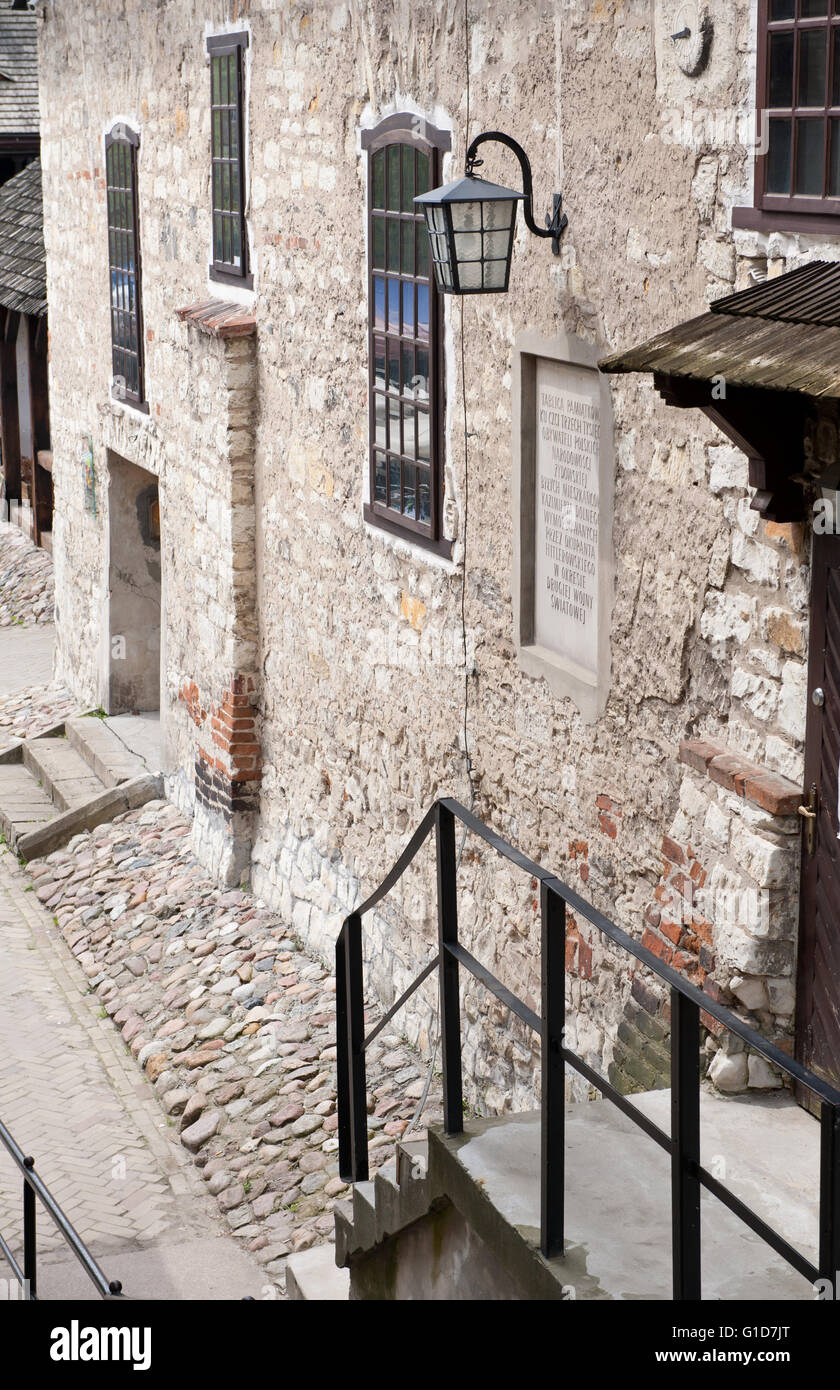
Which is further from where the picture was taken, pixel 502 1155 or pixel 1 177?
pixel 1 177

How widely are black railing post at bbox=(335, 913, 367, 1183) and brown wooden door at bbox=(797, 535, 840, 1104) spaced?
1.38 m

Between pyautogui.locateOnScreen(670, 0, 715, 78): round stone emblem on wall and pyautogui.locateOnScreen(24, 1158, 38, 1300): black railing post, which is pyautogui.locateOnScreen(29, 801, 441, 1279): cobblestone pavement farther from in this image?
pyautogui.locateOnScreen(670, 0, 715, 78): round stone emblem on wall

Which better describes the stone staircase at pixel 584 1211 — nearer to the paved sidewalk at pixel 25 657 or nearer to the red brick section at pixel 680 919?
the red brick section at pixel 680 919

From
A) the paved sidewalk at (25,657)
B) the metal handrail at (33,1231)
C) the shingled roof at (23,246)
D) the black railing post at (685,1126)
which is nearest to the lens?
the black railing post at (685,1126)

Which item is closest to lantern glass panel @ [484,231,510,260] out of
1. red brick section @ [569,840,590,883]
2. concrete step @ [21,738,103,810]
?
red brick section @ [569,840,590,883]

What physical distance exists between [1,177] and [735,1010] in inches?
828

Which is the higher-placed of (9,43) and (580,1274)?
(9,43)

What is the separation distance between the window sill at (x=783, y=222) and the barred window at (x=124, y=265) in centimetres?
718

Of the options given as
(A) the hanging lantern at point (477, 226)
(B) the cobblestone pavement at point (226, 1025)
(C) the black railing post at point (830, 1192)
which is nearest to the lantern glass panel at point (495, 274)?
(A) the hanging lantern at point (477, 226)

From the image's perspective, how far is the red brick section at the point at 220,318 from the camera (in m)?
8.83

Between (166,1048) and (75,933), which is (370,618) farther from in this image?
(75,933)

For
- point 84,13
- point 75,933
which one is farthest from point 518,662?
point 84,13

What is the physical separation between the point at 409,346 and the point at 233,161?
264cm
